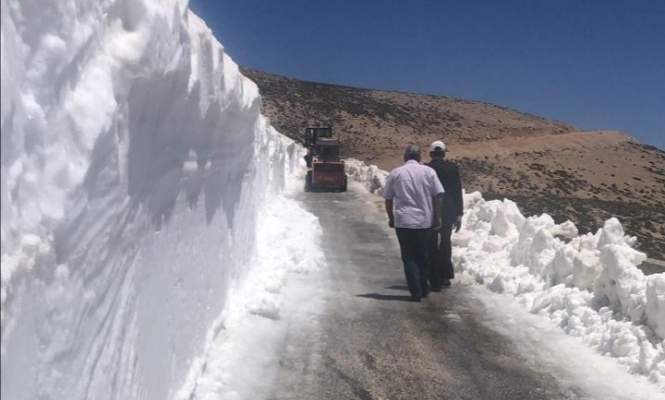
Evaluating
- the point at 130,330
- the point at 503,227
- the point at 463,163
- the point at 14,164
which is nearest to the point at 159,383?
the point at 130,330

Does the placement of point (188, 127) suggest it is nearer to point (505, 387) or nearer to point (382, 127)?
point (505, 387)

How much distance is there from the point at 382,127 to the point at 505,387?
8916 cm

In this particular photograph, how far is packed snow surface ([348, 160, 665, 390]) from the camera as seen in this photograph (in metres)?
6.51

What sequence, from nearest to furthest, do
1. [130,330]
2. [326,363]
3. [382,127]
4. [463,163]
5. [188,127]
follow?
[130,330] → [188,127] → [326,363] → [463,163] → [382,127]

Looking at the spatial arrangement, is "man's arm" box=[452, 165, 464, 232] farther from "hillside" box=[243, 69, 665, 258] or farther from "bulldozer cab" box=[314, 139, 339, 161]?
"hillside" box=[243, 69, 665, 258]

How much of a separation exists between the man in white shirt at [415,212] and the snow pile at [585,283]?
Answer: 41.8 inches

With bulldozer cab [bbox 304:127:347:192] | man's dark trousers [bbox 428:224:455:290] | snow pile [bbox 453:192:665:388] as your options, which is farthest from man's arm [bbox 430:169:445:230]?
bulldozer cab [bbox 304:127:347:192]

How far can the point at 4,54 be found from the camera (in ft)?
7.29

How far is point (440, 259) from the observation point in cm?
973

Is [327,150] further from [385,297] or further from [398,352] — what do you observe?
[398,352]

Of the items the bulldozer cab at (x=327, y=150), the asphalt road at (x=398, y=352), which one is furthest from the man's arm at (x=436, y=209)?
the bulldozer cab at (x=327, y=150)

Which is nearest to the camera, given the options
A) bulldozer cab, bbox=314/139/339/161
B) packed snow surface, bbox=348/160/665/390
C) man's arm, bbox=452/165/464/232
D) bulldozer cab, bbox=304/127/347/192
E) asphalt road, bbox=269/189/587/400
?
asphalt road, bbox=269/189/587/400

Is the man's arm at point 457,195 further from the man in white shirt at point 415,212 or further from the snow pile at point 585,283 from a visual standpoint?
the man in white shirt at point 415,212

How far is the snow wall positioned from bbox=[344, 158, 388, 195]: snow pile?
20841mm
